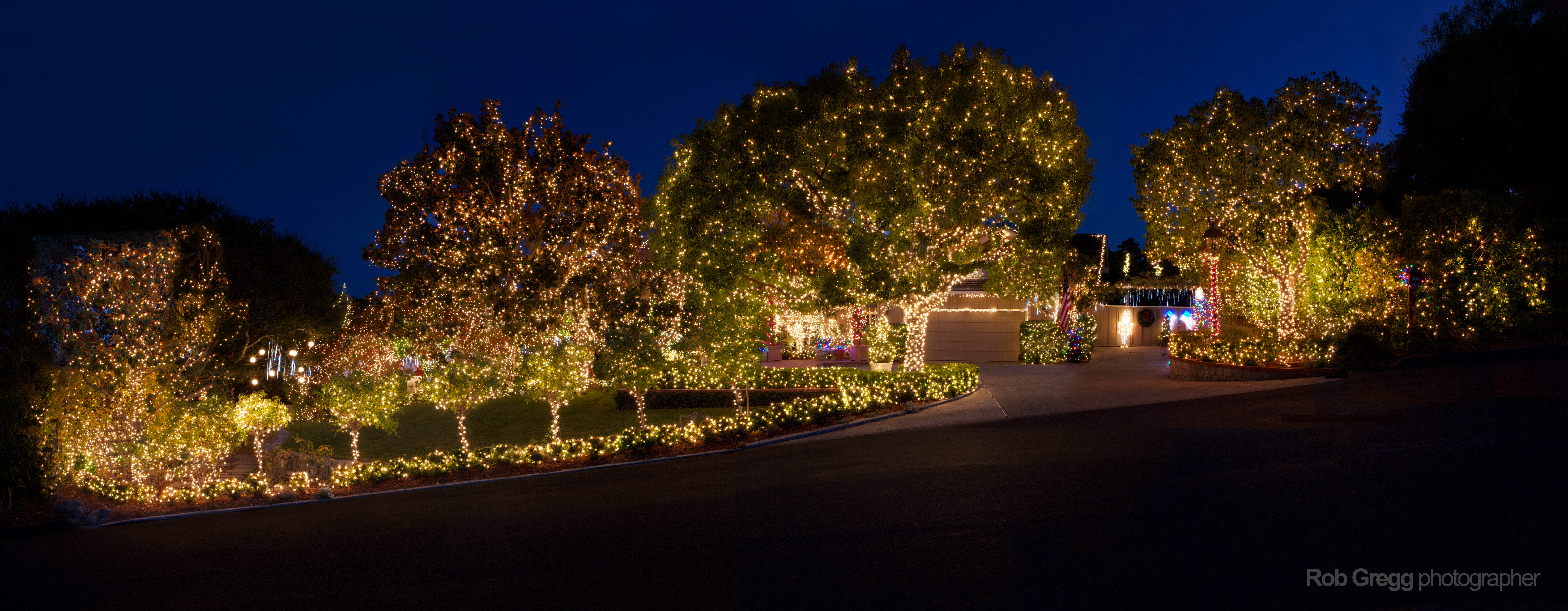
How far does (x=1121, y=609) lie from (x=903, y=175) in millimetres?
13380

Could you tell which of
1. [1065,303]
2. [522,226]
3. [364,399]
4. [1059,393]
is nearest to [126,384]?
[364,399]

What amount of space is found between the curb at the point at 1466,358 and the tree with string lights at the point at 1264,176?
72.2 inches

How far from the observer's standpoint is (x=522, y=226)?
18250mm

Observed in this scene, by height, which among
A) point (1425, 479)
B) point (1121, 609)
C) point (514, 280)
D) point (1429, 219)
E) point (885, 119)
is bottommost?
point (1121, 609)

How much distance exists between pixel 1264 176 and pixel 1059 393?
7394mm

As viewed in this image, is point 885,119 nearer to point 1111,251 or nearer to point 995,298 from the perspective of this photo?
point 995,298

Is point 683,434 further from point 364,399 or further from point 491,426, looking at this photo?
point 491,426

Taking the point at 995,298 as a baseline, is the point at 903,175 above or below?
above

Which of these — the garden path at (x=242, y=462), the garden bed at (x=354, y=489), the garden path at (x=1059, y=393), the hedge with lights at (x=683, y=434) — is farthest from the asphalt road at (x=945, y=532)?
the garden path at (x=242, y=462)

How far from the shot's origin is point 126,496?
1193 cm

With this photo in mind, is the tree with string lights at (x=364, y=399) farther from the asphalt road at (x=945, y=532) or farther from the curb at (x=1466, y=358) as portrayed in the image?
the curb at (x=1466, y=358)

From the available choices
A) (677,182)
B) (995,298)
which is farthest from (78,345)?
(995,298)

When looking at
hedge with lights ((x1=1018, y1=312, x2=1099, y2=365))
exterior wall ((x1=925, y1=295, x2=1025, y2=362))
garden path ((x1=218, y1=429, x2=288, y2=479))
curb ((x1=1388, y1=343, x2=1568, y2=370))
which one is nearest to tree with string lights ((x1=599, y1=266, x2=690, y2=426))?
garden path ((x1=218, y1=429, x2=288, y2=479))

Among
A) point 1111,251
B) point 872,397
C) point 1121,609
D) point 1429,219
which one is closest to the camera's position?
point 1121,609
